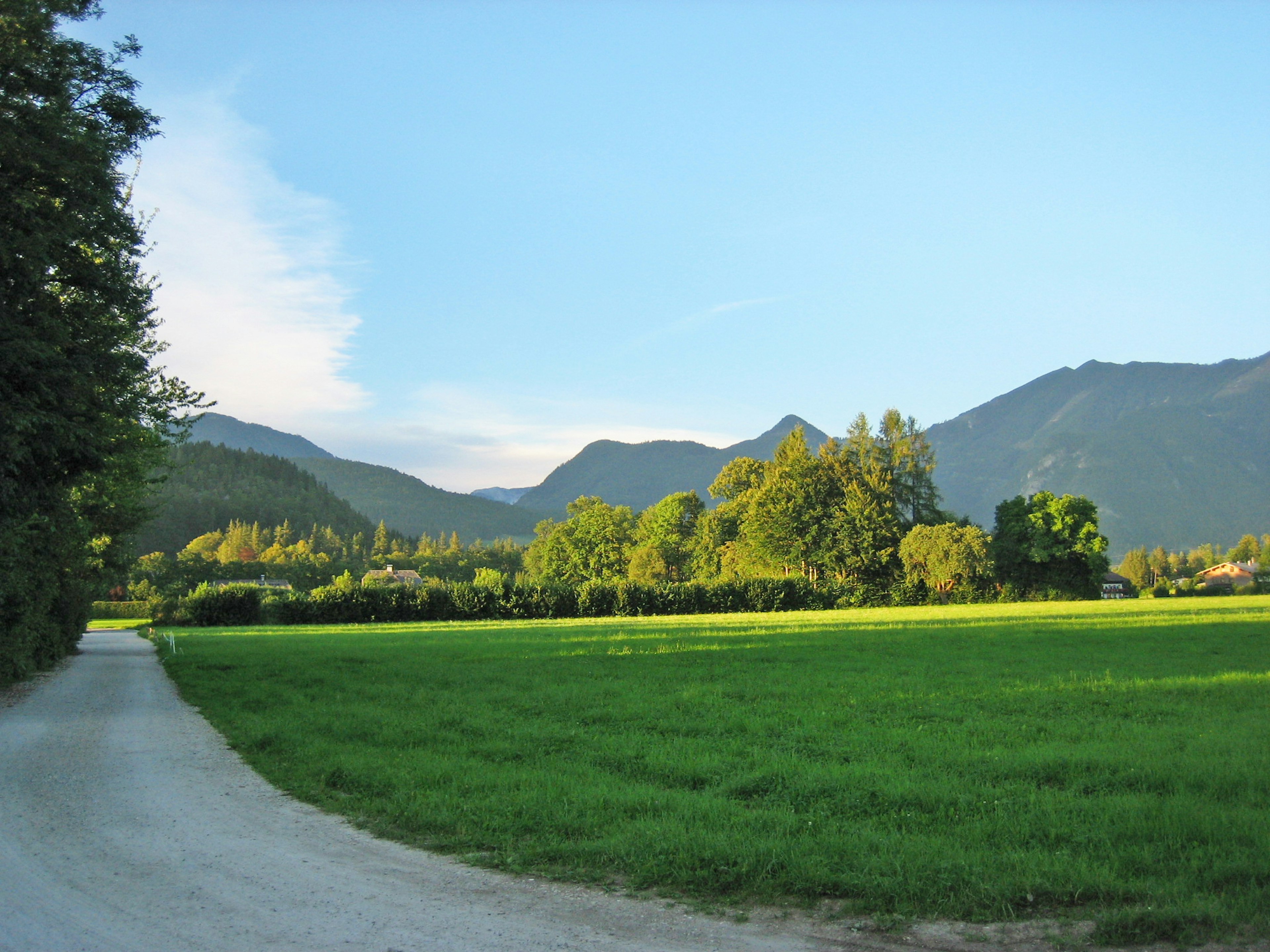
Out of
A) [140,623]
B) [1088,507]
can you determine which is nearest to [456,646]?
[140,623]

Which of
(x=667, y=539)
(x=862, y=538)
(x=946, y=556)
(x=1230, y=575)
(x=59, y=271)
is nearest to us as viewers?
(x=59, y=271)

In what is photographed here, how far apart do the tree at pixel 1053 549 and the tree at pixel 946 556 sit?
6.02 meters

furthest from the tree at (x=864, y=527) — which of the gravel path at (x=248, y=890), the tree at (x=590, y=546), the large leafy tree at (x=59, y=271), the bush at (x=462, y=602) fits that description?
the gravel path at (x=248, y=890)

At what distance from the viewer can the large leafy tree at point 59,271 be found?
1266 centimetres

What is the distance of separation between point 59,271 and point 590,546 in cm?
9605

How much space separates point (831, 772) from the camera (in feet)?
32.0

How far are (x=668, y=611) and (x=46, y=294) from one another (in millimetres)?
60341

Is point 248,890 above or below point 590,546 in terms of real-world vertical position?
below

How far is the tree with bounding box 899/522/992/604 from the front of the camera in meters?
79.0

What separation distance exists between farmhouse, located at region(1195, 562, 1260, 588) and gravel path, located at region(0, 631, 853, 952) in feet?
451

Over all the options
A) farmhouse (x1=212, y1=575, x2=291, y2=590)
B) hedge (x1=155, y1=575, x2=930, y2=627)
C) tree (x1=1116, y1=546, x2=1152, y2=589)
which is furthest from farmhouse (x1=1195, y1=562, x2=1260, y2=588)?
farmhouse (x1=212, y1=575, x2=291, y2=590)

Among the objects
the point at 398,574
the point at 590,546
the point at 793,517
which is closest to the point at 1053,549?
the point at 793,517

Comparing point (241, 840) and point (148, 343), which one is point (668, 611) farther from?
point (241, 840)

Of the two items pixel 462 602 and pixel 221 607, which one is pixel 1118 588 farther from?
pixel 221 607
